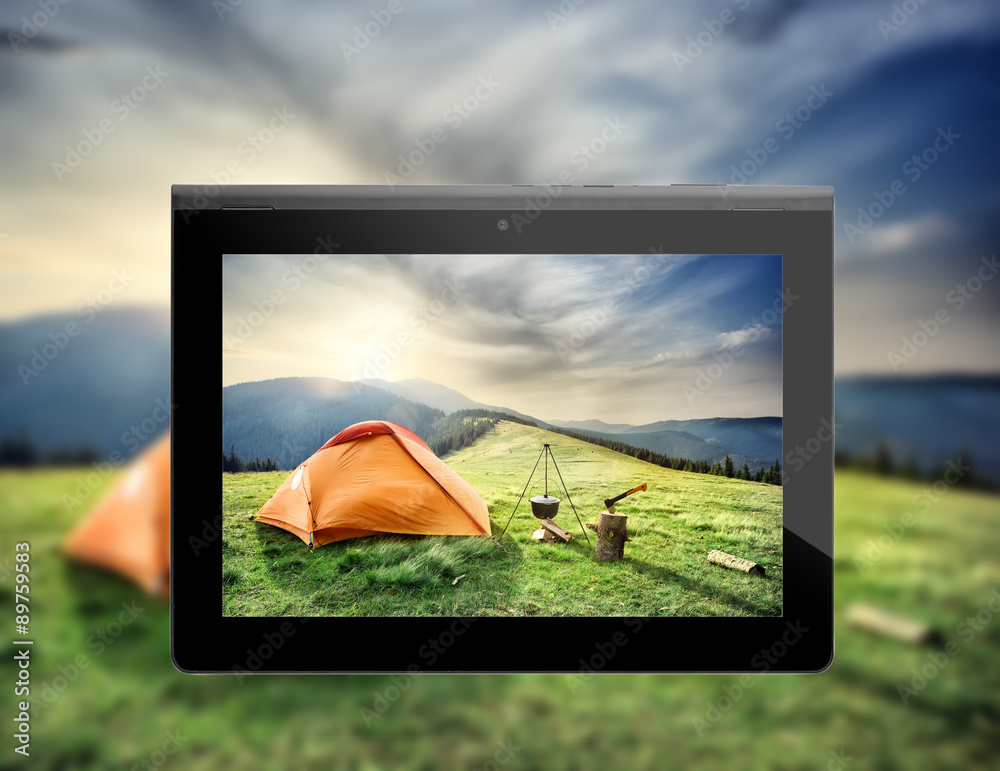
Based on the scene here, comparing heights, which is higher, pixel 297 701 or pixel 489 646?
pixel 489 646

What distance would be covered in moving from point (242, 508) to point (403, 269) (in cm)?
77

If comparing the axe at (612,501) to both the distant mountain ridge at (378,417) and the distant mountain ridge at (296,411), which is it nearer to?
→ the distant mountain ridge at (378,417)

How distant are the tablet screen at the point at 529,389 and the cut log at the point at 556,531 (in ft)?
0.52

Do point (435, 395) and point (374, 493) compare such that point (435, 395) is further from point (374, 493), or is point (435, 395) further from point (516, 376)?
point (374, 493)

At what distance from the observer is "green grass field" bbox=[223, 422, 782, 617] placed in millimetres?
1131

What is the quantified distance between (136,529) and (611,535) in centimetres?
141

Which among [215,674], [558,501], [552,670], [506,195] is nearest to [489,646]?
[552,670]

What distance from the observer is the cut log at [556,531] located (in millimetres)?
1399

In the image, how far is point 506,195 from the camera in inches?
44.7

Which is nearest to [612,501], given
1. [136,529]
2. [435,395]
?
[435,395]

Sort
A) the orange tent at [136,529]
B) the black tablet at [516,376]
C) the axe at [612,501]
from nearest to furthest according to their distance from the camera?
the black tablet at [516,376], the orange tent at [136,529], the axe at [612,501]

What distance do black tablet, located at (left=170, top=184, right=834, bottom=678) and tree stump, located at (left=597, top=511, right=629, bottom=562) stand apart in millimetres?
60

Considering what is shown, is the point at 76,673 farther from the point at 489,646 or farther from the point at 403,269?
the point at 403,269

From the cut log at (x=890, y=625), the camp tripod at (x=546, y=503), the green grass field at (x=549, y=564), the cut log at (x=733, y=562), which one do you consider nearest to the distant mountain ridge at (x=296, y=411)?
the green grass field at (x=549, y=564)
